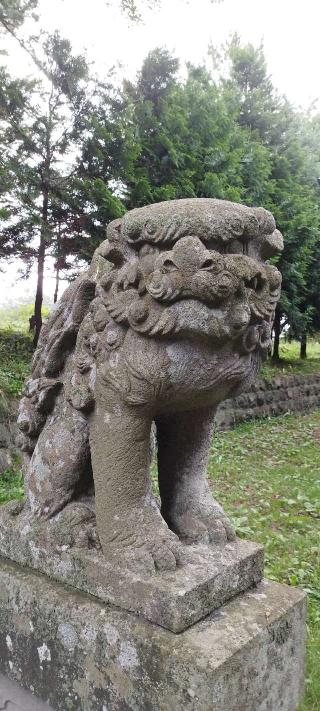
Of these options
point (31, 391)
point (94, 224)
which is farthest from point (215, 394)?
point (94, 224)

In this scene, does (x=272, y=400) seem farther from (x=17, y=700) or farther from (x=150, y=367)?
(x=150, y=367)

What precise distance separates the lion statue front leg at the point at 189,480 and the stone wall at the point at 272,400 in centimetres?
545

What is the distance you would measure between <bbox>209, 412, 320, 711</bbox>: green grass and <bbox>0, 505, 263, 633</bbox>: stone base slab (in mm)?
542

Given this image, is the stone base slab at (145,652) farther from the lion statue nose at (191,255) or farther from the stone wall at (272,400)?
the stone wall at (272,400)

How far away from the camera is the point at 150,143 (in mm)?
7207

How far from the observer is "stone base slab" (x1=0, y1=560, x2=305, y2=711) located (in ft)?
4.60

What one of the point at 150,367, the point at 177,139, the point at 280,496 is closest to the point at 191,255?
the point at 150,367

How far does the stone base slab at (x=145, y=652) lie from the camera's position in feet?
4.60

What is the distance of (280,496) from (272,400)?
422cm

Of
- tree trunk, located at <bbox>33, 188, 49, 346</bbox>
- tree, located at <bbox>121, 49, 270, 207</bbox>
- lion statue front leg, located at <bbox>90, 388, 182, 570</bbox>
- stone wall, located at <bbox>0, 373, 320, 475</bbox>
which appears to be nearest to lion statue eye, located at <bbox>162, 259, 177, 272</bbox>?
lion statue front leg, located at <bbox>90, 388, 182, 570</bbox>

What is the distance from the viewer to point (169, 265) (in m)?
1.47

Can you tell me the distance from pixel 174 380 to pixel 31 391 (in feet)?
2.46

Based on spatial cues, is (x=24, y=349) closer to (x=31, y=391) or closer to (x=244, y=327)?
(x=31, y=391)

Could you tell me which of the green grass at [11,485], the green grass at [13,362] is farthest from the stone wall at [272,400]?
the green grass at [11,485]
